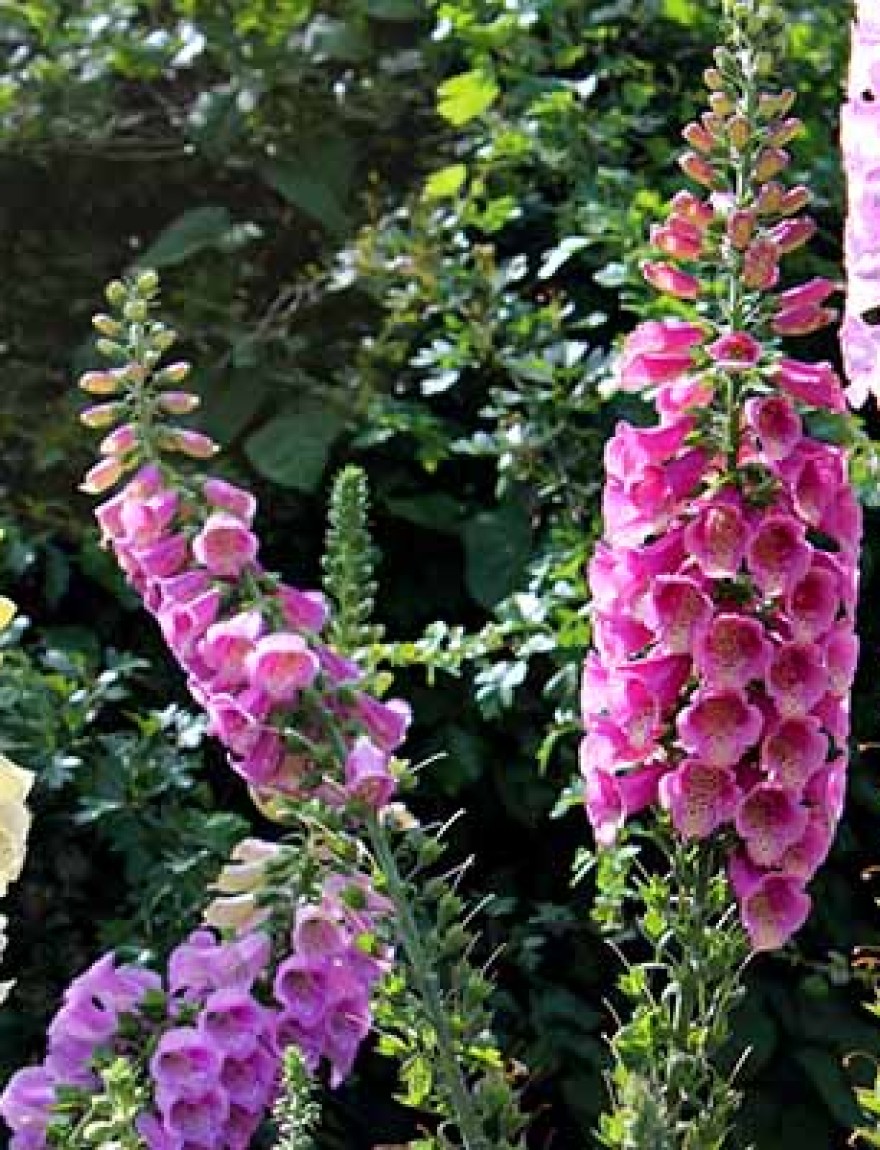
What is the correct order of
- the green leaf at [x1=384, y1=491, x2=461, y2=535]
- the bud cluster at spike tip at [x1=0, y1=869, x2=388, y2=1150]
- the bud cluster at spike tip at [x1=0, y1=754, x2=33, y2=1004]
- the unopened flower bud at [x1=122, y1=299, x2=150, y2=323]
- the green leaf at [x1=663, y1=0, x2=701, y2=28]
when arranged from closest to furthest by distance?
1. the bud cluster at spike tip at [x1=0, y1=754, x2=33, y2=1004]
2. the unopened flower bud at [x1=122, y1=299, x2=150, y2=323]
3. the bud cluster at spike tip at [x1=0, y1=869, x2=388, y2=1150]
4. the green leaf at [x1=384, y1=491, x2=461, y2=535]
5. the green leaf at [x1=663, y1=0, x2=701, y2=28]

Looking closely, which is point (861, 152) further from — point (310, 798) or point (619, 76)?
point (619, 76)

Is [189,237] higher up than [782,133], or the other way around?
[782,133]

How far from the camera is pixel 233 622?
162 cm

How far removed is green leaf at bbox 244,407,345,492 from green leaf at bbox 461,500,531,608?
0.20 meters

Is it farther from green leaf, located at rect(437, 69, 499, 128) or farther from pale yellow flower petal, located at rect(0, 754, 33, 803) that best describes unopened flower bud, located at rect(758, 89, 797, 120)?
green leaf, located at rect(437, 69, 499, 128)

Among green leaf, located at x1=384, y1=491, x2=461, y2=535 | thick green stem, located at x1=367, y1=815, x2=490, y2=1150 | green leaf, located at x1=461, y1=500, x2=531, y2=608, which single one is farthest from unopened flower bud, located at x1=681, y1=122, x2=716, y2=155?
green leaf, located at x1=384, y1=491, x2=461, y2=535

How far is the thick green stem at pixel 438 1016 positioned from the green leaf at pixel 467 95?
156 cm

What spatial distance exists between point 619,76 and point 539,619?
87cm

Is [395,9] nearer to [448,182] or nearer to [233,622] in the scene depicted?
[448,182]

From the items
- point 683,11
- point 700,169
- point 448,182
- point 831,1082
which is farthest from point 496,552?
point 700,169

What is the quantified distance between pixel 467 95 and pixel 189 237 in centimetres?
46

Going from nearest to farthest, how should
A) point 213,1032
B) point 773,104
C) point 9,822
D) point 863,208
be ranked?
point 9,822 → point 863,208 → point 773,104 → point 213,1032

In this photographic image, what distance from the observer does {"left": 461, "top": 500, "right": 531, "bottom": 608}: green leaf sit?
277cm

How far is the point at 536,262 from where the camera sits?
3.04 m
